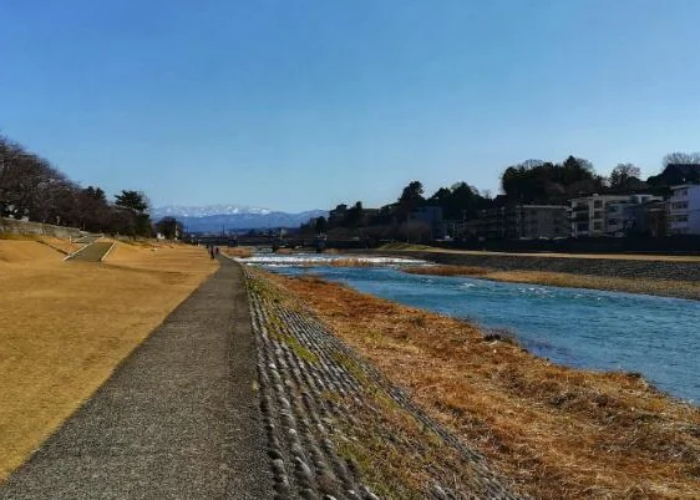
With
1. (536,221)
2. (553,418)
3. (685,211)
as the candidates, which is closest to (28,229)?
(553,418)

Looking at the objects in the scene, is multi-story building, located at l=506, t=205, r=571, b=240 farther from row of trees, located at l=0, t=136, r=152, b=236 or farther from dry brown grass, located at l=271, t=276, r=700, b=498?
dry brown grass, located at l=271, t=276, r=700, b=498

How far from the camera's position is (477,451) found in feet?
33.9

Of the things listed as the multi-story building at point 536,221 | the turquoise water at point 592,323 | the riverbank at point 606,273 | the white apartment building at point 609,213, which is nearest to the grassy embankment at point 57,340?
the turquoise water at point 592,323

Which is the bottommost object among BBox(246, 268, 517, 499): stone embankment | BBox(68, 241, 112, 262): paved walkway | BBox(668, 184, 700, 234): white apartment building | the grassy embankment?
BBox(246, 268, 517, 499): stone embankment

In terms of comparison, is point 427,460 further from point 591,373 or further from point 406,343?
point 406,343

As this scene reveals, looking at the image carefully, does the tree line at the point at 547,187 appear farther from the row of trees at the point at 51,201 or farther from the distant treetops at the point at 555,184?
the row of trees at the point at 51,201

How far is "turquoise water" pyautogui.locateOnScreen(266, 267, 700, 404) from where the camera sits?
18.9 meters

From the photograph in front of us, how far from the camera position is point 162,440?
22.1ft

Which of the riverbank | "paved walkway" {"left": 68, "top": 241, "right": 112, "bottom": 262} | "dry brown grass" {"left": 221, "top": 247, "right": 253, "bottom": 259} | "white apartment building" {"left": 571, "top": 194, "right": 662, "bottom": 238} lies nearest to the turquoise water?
the riverbank

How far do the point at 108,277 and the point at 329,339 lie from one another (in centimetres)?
1665

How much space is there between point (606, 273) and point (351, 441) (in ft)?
178

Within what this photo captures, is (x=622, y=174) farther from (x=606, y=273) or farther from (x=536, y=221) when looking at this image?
(x=606, y=273)

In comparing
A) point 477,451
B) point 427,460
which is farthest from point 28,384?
point 477,451

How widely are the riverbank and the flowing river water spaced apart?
2964 millimetres
